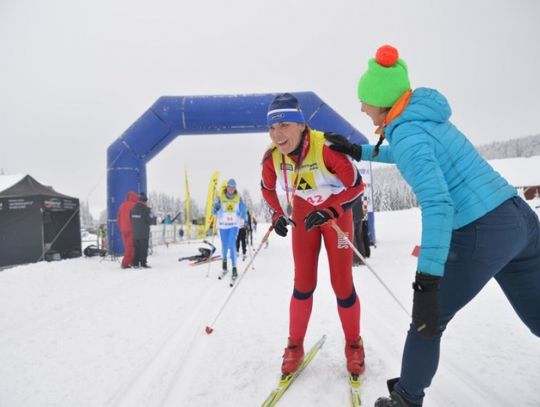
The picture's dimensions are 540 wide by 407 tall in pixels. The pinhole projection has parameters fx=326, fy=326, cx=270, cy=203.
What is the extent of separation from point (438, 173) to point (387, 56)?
72cm

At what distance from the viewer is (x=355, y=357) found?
2424mm

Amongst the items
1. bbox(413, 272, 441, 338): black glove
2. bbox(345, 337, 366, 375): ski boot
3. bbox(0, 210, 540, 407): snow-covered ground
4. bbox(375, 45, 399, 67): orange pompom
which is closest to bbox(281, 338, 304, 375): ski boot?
bbox(0, 210, 540, 407): snow-covered ground

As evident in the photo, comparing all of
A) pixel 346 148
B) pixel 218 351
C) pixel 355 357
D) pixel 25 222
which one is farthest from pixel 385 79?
pixel 25 222

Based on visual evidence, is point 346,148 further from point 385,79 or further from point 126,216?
point 126,216

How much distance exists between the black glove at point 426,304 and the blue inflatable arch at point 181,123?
10.4 meters

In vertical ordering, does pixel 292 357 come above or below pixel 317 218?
below

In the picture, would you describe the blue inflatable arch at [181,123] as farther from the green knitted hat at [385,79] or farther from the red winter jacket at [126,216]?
the green knitted hat at [385,79]

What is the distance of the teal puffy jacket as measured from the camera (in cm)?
Result: 139

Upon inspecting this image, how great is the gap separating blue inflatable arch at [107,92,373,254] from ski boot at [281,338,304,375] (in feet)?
31.8

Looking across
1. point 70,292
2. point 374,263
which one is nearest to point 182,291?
point 70,292

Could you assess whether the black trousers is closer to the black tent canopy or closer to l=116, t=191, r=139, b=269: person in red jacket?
l=116, t=191, r=139, b=269: person in red jacket

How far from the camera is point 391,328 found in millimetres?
3400

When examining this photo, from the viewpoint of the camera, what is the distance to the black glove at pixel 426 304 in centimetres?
142

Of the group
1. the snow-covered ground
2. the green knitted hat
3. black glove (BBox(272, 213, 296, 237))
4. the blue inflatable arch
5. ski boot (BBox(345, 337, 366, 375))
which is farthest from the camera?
the blue inflatable arch
